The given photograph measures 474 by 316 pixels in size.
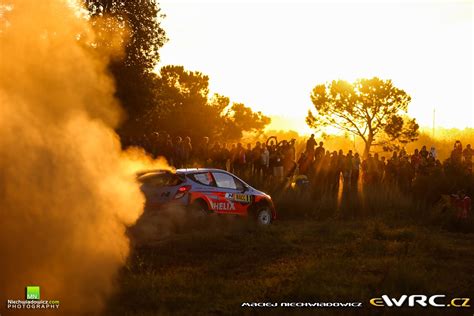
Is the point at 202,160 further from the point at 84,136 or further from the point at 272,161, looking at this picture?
the point at 84,136

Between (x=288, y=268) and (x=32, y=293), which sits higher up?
(x=32, y=293)

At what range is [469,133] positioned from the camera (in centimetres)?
10156

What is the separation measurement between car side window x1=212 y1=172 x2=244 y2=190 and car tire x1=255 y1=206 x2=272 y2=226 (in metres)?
0.77

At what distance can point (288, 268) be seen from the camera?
10.8m

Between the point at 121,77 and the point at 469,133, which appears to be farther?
the point at 469,133

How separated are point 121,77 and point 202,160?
1227 cm

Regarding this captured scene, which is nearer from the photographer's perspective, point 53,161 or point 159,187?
point 53,161

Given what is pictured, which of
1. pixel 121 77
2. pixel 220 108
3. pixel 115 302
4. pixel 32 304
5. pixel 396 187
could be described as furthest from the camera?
pixel 220 108

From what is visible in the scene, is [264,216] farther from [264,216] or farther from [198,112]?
[198,112]

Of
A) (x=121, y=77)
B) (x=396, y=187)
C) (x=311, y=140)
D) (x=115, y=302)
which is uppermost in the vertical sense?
(x=121, y=77)

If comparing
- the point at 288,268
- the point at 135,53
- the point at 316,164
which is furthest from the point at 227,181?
the point at 135,53

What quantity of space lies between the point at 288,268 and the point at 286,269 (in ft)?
0.31

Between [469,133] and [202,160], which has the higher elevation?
[469,133]

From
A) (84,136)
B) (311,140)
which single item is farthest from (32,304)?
(311,140)
